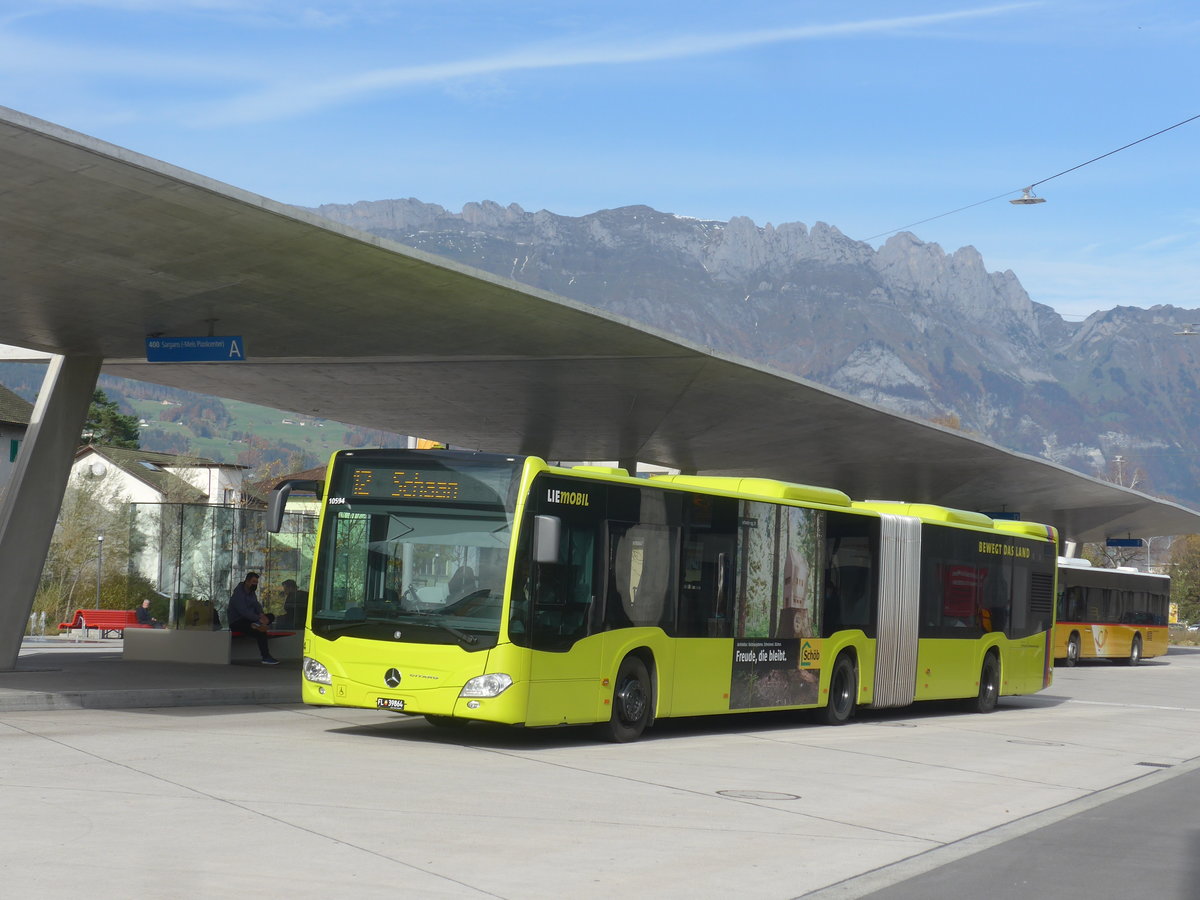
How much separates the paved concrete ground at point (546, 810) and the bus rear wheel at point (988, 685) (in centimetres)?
536

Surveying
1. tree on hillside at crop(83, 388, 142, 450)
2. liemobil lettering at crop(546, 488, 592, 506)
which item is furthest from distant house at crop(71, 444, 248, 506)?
liemobil lettering at crop(546, 488, 592, 506)

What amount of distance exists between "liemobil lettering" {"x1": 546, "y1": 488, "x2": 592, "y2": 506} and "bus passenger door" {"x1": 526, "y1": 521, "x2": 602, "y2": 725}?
20 centimetres

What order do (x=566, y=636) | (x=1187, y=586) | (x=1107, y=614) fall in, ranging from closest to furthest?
1. (x=566, y=636)
2. (x=1107, y=614)
3. (x=1187, y=586)

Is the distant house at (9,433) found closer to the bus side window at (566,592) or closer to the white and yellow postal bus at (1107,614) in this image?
the white and yellow postal bus at (1107,614)

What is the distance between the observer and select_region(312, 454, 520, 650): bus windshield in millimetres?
13750

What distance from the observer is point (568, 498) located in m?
14.4

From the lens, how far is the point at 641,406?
1090 inches

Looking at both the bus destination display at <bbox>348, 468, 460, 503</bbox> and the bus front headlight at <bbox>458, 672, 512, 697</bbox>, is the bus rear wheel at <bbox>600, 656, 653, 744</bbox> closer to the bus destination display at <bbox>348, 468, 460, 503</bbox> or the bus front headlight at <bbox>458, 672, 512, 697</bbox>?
the bus front headlight at <bbox>458, 672, 512, 697</bbox>

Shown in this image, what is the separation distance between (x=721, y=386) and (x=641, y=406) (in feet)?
7.81

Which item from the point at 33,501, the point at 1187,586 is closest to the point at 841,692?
the point at 33,501

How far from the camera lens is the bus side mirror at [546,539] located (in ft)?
44.4

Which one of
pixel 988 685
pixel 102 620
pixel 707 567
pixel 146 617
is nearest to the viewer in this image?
pixel 707 567

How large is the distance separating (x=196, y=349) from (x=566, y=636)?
7.33 metres

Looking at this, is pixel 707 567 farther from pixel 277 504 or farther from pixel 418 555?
pixel 277 504
